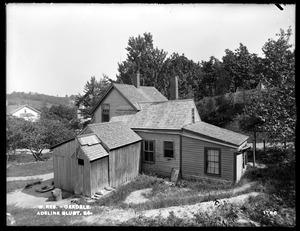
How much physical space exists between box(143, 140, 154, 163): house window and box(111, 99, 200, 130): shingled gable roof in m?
1.30

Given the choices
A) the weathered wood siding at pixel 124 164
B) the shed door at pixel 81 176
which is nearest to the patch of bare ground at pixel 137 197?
the weathered wood siding at pixel 124 164

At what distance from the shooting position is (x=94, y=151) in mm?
9633

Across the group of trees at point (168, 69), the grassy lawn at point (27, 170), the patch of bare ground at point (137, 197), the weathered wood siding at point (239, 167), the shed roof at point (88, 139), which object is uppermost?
the group of trees at point (168, 69)

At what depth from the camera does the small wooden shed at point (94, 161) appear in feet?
30.6

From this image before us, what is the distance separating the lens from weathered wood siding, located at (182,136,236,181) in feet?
34.6

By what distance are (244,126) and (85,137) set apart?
13.2m

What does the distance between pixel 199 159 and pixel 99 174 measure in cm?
658

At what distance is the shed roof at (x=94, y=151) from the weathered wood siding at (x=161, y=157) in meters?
4.31

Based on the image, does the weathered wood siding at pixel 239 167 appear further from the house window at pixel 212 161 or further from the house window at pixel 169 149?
the house window at pixel 169 149

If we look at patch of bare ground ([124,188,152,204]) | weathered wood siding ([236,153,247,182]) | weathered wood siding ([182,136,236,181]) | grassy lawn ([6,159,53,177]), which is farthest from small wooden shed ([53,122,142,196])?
weathered wood siding ([236,153,247,182])

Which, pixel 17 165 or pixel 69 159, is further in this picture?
pixel 17 165
